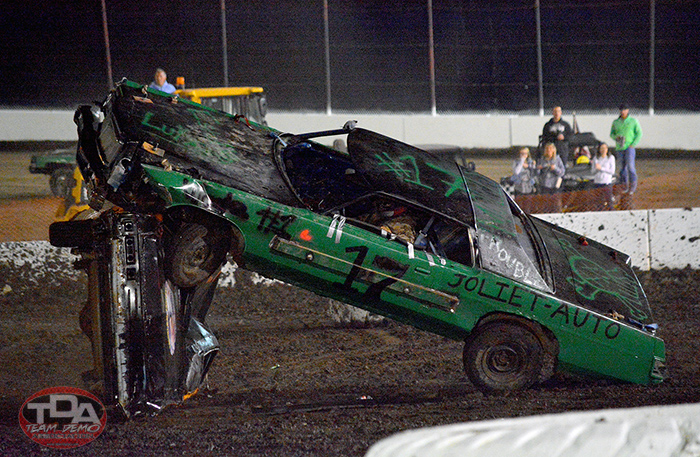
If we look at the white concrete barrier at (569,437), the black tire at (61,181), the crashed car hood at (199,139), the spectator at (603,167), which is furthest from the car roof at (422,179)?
the black tire at (61,181)

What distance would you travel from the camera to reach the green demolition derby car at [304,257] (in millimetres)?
4945

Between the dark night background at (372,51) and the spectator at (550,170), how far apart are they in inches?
173

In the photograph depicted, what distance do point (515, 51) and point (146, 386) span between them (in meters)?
12.5

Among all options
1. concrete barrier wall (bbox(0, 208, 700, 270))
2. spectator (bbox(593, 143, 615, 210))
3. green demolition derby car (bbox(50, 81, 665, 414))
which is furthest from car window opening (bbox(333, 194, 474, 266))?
spectator (bbox(593, 143, 615, 210))

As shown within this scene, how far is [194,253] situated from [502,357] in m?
2.46

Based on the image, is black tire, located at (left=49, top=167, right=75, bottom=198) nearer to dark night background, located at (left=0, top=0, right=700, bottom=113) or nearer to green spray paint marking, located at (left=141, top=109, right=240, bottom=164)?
dark night background, located at (left=0, top=0, right=700, bottom=113)

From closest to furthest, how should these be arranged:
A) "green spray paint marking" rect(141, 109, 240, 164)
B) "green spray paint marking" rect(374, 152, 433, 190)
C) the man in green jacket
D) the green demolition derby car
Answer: the green demolition derby car, "green spray paint marking" rect(141, 109, 240, 164), "green spray paint marking" rect(374, 152, 433, 190), the man in green jacket

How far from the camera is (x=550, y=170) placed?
11422 millimetres

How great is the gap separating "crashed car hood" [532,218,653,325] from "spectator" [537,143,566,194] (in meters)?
4.50

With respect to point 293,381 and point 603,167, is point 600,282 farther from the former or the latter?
point 603,167

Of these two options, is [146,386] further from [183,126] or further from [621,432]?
[621,432]

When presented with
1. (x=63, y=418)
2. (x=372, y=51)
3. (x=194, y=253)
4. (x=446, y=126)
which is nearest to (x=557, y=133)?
(x=446, y=126)

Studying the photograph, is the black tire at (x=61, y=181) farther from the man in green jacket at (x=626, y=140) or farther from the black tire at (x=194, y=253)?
the man in green jacket at (x=626, y=140)

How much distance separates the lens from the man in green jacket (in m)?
13.1
